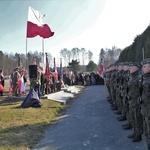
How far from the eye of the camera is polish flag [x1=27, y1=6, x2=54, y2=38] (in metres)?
17.7

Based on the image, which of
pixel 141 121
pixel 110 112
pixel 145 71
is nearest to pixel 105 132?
pixel 141 121

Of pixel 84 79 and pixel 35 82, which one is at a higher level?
pixel 35 82

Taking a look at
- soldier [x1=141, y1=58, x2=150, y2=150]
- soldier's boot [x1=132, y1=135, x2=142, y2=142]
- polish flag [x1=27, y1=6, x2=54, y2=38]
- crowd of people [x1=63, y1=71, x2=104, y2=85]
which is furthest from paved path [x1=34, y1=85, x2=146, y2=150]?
crowd of people [x1=63, y1=71, x2=104, y2=85]

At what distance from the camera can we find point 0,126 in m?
9.45

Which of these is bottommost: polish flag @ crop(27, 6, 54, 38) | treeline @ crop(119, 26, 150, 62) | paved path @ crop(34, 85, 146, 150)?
paved path @ crop(34, 85, 146, 150)

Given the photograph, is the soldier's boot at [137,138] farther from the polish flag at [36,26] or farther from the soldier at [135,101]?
the polish flag at [36,26]

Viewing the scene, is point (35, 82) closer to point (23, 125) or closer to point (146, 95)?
point (23, 125)

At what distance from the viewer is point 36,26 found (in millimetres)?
18078

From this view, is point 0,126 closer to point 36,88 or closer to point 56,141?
point 56,141

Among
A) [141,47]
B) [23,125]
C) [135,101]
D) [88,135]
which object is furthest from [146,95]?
[141,47]

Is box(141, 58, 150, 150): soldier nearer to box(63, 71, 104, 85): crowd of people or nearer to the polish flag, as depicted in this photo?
the polish flag

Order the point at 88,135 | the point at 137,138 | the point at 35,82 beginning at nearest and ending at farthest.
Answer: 1. the point at 137,138
2. the point at 88,135
3. the point at 35,82

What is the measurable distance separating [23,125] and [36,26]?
954cm

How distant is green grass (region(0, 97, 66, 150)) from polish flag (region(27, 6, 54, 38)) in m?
5.45
